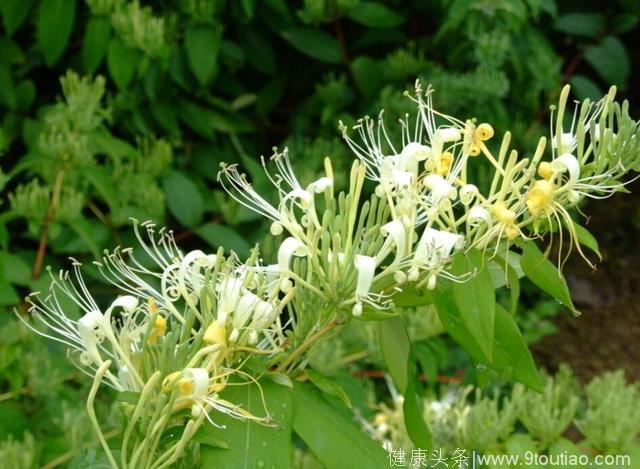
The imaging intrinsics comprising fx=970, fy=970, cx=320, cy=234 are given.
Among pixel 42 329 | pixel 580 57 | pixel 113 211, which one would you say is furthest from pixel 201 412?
pixel 580 57

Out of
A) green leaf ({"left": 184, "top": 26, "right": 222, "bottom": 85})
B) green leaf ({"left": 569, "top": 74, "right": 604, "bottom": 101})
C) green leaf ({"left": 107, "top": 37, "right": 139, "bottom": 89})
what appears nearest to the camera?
green leaf ({"left": 107, "top": 37, "right": 139, "bottom": 89})

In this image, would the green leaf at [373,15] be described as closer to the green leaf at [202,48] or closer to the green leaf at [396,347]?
the green leaf at [202,48]

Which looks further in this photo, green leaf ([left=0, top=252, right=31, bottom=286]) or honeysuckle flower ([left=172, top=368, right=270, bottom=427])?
green leaf ([left=0, top=252, right=31, bottom=286])

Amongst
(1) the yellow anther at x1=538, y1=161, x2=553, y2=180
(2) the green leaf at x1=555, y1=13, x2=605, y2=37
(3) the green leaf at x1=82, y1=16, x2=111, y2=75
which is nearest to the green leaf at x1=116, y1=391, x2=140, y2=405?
(1) the yellow anther at x1=538, y1=161, x2=553, y2=180

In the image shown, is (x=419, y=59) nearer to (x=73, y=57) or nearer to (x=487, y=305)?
Answer: (x=73, y=57)

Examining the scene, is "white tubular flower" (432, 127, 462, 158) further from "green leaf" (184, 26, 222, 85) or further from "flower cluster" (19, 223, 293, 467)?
"green leaf" (184, 26, 222, 85)

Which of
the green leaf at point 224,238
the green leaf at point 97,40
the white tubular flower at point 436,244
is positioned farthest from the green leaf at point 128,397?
the green leaf at point 97,40
